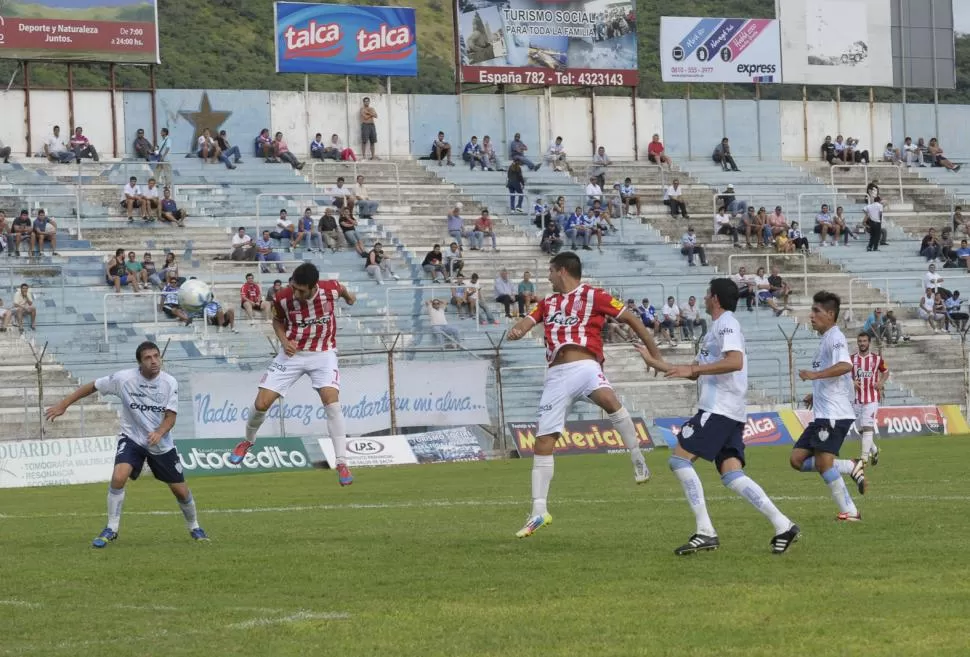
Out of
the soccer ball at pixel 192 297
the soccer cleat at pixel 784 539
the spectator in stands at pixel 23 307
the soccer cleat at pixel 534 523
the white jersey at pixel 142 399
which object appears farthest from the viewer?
the soccer ball at pixel 192 297

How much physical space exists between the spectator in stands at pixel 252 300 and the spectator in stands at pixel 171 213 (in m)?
5.85

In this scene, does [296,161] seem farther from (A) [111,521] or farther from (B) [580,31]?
(A) [111,521]

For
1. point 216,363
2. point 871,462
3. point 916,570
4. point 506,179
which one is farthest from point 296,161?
point 916,570

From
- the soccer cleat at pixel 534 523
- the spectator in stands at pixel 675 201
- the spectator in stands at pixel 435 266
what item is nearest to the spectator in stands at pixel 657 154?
the spectator in stands at pixel 675 201

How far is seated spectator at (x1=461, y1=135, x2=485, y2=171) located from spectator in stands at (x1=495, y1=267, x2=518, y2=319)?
1115cm

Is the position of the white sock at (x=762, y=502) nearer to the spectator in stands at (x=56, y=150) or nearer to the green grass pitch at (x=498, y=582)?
the green grass pitch at (x=498, y=582)

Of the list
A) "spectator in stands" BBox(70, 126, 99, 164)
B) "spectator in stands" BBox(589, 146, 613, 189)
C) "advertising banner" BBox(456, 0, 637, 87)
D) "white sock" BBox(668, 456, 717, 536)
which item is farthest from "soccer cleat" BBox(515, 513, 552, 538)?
"advertising banner" BBox(456, 0, 637, 87)

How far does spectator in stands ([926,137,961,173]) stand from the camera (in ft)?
199

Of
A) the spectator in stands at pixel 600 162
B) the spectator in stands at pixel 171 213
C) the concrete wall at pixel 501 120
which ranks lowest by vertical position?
the spectator in stands at pixel 171 213

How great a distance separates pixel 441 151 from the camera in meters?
53.7

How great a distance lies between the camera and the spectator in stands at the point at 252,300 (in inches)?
1540

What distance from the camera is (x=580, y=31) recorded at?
2215 inches

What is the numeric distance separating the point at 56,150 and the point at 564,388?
36504mm

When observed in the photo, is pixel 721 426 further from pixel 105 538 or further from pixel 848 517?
pixel 105 538
